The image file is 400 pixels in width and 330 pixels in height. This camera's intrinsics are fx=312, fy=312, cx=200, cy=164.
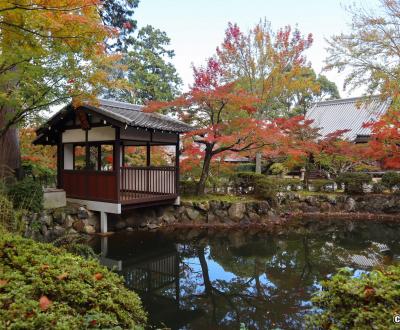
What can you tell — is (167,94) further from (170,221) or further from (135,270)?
(135,270)

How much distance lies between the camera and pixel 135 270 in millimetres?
6551

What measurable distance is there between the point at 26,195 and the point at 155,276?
13.0ft

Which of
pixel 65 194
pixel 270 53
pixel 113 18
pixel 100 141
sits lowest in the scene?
pixel 65 194

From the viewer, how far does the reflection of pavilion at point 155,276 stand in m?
4.66

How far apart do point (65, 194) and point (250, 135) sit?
20.4 feet

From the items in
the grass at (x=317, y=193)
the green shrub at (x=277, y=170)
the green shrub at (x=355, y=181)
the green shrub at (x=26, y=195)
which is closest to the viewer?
the green shrub at (x=26, y=195)

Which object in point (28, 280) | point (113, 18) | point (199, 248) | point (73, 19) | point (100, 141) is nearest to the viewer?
point (28, 280)

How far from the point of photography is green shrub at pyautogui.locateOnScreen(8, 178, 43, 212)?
7609 millimetres

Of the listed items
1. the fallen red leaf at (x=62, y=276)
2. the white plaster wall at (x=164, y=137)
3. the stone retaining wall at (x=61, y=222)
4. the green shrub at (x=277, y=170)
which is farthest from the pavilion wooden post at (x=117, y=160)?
the green shrub at (x=277, y=170)

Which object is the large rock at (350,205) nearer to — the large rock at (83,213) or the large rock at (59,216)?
the large rock at (83,213)

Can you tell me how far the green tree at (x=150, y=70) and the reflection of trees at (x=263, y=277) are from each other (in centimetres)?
1594

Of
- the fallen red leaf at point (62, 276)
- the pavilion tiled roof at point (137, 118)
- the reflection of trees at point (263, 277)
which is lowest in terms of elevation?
the reflection of trees at point (263, 277)

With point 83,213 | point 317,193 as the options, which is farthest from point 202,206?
point 317,193

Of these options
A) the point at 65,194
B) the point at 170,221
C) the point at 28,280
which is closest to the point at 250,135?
the point at 170,221
